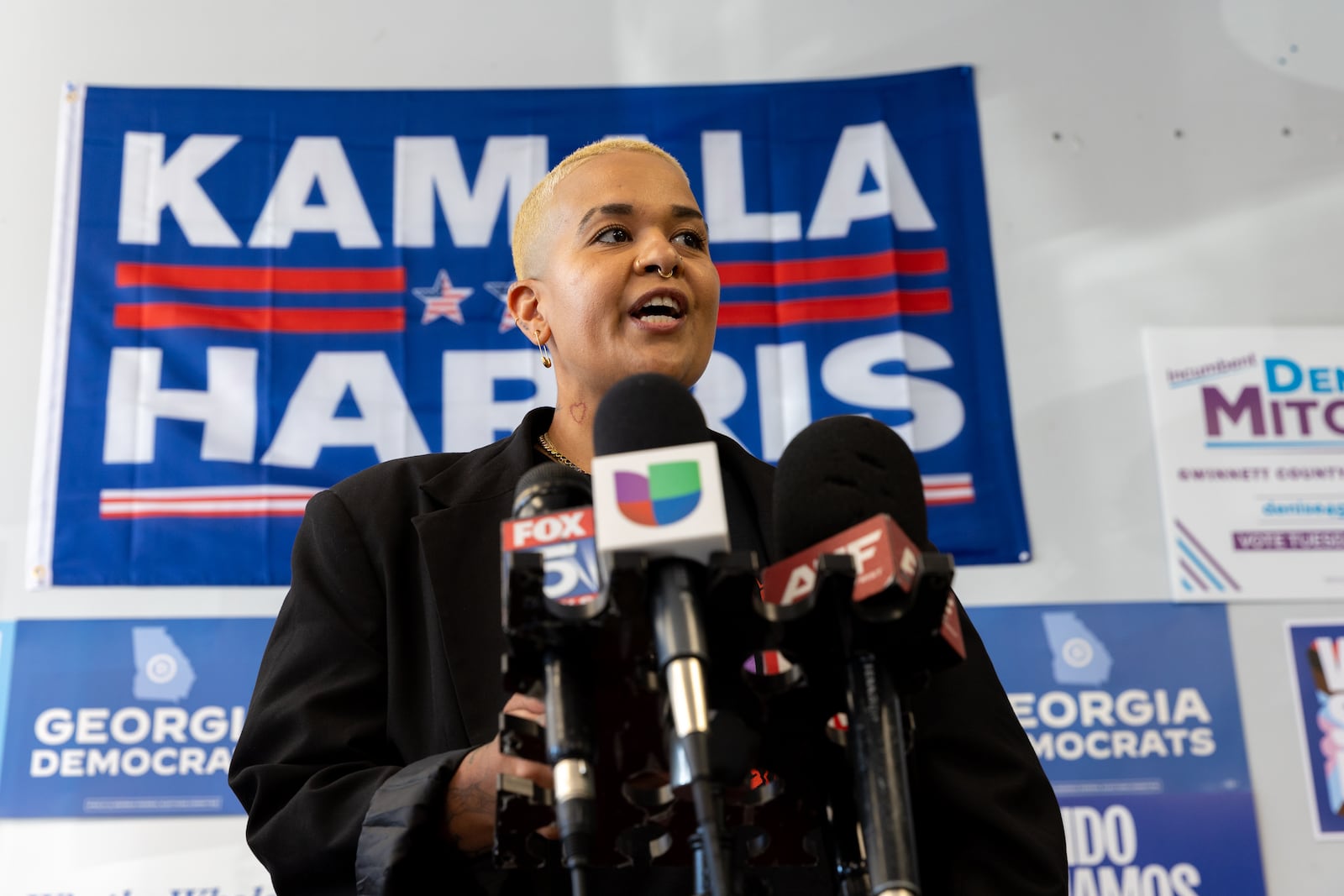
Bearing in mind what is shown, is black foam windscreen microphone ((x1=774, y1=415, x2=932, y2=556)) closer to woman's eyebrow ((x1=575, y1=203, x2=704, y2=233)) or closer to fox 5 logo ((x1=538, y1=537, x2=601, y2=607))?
fox 5 logo ((x1=538, y1=537, x2=601, y2=607))

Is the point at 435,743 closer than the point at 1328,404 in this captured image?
Yes

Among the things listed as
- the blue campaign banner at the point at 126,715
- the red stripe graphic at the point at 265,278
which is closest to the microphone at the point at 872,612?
the blue campaign banner at the point at 126,715

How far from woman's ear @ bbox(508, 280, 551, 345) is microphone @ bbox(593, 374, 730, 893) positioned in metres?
0.89

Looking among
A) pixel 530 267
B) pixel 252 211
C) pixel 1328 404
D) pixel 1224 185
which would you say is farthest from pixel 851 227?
pixel 530 267

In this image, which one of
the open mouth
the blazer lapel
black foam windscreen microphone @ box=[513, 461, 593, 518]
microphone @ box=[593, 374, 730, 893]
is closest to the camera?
microphone @ box=[593, 374, 730, 893]

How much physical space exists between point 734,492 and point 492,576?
33 cm

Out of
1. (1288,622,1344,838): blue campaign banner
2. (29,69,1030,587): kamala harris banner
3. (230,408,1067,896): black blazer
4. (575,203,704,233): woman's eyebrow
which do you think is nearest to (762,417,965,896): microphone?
(230,408,1067,896): black blazer

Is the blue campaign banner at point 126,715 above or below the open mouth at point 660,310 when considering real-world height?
below

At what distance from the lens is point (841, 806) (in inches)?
32.3

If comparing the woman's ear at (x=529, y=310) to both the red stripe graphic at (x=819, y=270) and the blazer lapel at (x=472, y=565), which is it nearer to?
the blazer lapel at (x=472, y=565)

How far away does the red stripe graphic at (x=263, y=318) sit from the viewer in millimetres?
3039

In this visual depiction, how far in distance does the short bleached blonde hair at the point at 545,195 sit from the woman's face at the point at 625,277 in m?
0.02

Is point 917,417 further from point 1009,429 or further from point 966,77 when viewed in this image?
point 966,77

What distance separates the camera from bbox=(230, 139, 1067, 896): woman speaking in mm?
1011
